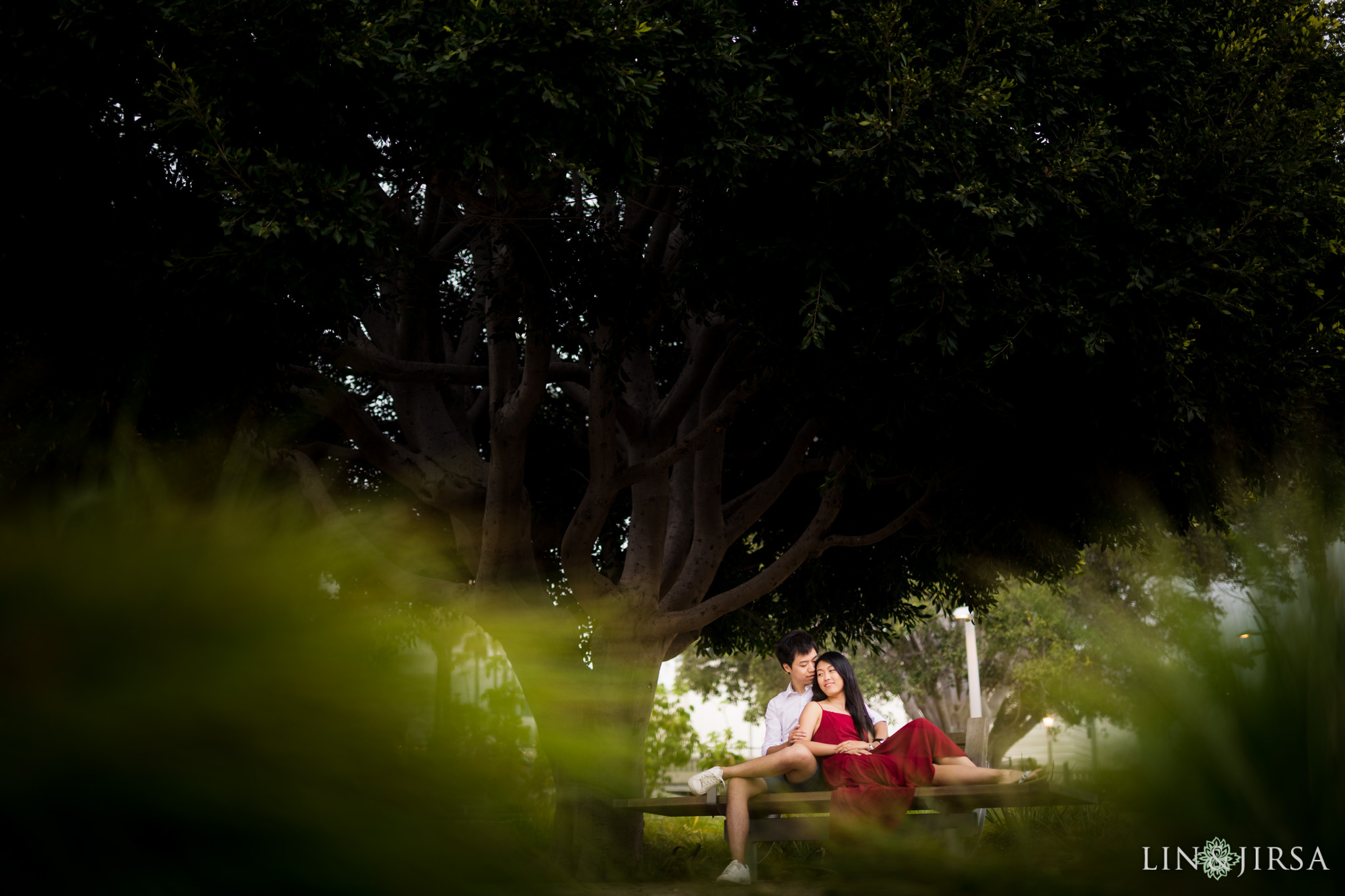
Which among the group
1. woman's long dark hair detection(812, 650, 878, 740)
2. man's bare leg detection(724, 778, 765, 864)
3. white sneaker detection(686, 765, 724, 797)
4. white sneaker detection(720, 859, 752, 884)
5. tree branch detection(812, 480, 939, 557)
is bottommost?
white sneaker detection(720, 859, 752, 884)

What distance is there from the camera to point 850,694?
257 inches

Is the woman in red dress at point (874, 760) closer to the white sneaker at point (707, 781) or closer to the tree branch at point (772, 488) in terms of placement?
the white sneaker at point (707, 781)

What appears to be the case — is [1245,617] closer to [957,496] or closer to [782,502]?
[957,496]

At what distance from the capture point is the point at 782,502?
1280cm

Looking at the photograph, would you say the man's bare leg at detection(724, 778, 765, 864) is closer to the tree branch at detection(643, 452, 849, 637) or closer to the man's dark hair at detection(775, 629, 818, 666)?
the man's dark hair at detection(775, 629, 818, 666)

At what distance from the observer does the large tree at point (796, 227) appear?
250 inches

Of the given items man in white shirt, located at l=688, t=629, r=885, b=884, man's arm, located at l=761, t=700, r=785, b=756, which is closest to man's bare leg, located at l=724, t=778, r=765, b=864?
man in white shirt, located at l=688, t=629, r=885, b=884

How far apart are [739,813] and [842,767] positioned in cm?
60

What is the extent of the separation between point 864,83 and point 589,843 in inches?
251

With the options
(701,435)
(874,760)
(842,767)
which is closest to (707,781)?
(842,767)

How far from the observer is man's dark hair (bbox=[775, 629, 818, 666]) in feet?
22.9
